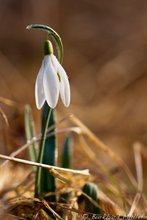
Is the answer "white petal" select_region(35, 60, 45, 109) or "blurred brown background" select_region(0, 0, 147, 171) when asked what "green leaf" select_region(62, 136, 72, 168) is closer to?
"white petal" select_region(35, 60, 45, 109)

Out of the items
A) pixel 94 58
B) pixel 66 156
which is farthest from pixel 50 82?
pixel 94 58

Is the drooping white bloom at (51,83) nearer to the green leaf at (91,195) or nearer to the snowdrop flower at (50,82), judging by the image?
the snowdrop flower at (50,82)

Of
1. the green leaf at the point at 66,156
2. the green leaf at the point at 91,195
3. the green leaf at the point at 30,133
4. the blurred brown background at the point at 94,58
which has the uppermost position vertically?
the blurred brown background at the point at 94,58

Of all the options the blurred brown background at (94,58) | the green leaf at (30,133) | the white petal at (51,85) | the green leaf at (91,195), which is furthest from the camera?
the blurred brown background at (94,58)

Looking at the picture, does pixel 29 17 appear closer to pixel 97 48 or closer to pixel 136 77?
pixel 97 48

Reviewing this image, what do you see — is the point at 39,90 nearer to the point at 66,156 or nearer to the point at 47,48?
the point at 47,48

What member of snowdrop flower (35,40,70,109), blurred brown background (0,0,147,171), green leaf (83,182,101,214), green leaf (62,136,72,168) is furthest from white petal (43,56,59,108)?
blurred brown background (0,0,147,171)

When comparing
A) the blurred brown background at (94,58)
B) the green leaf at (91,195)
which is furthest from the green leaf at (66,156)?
the blurred brown background at (94,58)

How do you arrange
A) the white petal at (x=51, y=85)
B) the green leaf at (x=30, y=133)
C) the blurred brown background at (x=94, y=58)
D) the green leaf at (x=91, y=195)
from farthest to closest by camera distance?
the blurred brown background at (x=94, y=58)
the green leaf at (x=30, y=133)
the green leaf at (x=91, y=195)
the white petal at (x=51, y=85)
